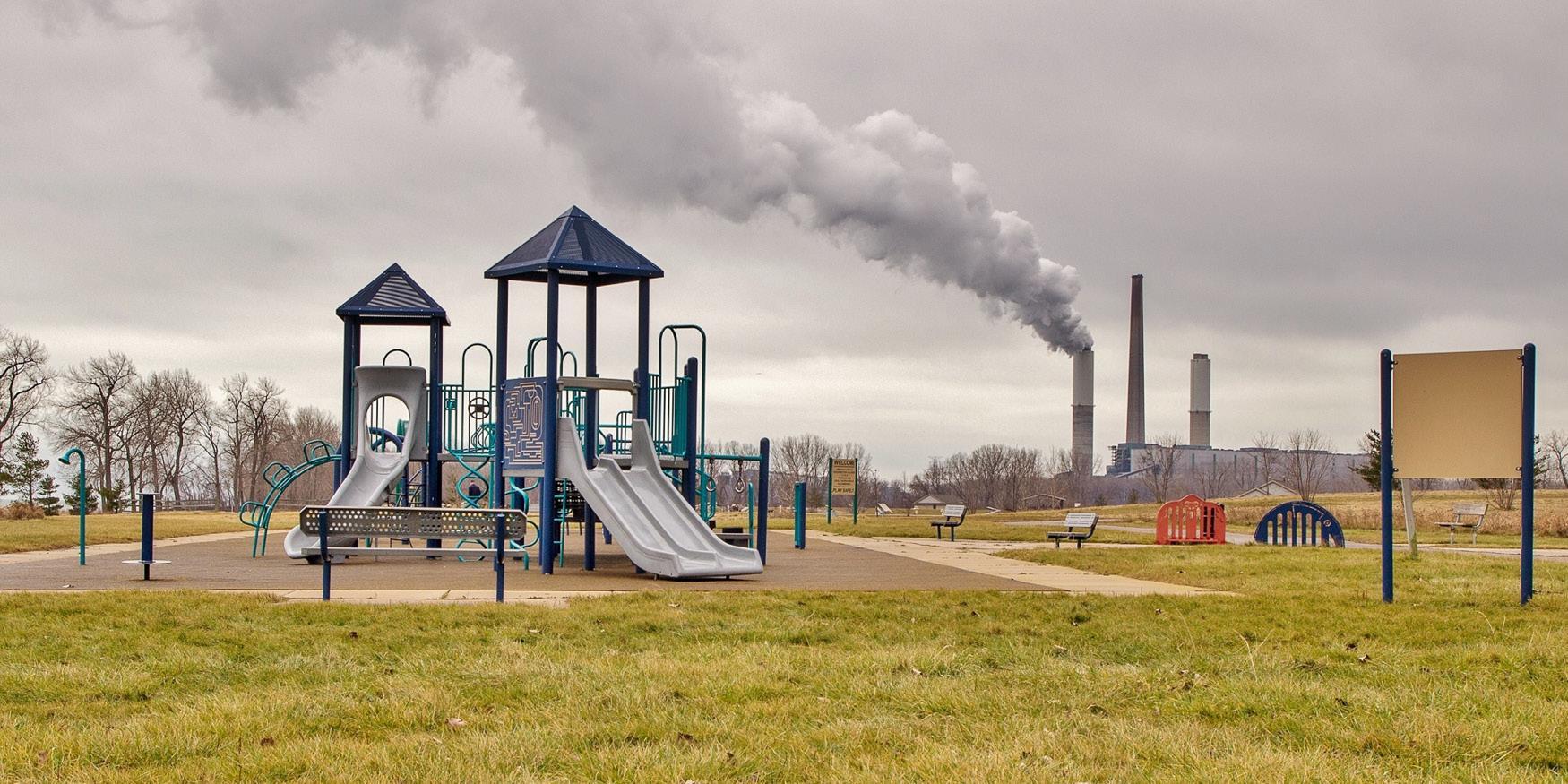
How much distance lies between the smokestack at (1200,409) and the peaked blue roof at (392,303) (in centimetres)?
9783

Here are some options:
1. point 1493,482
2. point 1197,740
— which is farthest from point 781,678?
point 1493,482

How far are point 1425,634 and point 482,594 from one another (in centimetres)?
741

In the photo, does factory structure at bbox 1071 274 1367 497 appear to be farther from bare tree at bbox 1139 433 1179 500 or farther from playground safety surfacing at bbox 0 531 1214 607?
playground safety surfacing at bbox 0 531 1214 607

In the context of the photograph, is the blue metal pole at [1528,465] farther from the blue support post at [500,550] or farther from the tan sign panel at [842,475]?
the tan sign panel at [842,475]

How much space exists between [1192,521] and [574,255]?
14487 millimetres

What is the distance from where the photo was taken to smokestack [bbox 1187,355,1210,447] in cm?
11025

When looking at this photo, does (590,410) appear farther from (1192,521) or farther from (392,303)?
(1192,521)

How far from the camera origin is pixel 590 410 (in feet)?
54.4

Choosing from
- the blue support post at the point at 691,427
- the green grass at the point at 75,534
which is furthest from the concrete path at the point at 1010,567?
the green grass at the point at 75,534

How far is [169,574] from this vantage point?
14164 millimetres

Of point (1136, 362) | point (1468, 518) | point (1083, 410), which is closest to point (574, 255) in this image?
point (1468, 518)

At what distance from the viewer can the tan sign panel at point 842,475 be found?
40.6 m

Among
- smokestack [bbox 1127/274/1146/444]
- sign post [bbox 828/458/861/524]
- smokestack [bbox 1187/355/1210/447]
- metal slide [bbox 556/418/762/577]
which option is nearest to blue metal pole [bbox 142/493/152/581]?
metal slide [bbox 556/418/762/577]

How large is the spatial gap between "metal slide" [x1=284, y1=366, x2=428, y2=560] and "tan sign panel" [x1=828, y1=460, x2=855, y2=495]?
70.2ft
